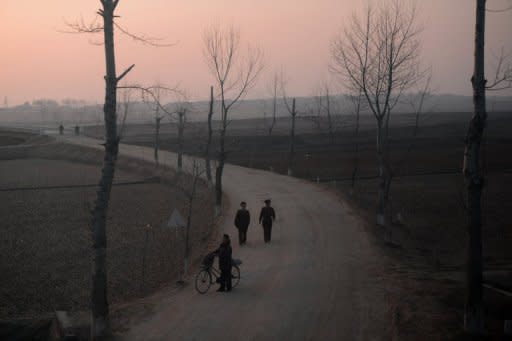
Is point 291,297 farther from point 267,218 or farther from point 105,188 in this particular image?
point 267,218

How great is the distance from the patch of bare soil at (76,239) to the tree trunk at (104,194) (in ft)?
10.8

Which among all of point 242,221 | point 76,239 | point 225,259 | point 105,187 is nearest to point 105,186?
point 105,187

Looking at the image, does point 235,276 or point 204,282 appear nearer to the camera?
point 204,282

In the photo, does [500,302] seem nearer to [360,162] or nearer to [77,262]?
[77,262]

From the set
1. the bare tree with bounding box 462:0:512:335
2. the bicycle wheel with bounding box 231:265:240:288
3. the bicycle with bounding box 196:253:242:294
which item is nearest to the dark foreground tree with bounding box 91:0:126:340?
the bicycle with bounding box 196:253:242:294

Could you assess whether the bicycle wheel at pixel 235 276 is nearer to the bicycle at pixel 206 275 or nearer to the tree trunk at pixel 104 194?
the bicycle at pixel 206 275

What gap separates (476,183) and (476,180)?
0.18 feet

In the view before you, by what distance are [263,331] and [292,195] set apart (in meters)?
18.2

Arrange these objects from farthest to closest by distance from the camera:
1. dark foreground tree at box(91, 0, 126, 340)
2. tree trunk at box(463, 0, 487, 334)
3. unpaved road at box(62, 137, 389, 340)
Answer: unpaved road at box(62, 137, 389, 340)
dark foreground tree at box(91, 0, 126, 340)
tree trunk at box(463, 0, 487, 334)

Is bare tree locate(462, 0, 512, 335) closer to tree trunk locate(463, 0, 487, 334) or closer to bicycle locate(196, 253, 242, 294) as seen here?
tree trunk locate(463, 0, 487, 334)

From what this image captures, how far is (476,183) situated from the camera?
1009cm

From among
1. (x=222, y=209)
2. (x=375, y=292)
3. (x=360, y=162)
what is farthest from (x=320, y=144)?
(x=375, y=292)

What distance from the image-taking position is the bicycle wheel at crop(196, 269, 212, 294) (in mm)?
13359

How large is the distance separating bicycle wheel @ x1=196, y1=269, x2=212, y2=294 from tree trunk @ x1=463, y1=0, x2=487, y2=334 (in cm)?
585
